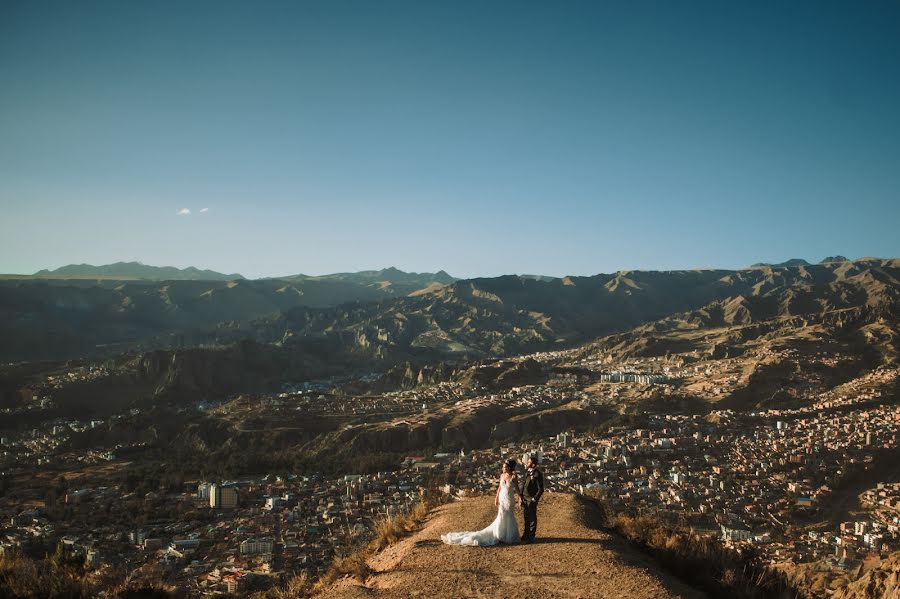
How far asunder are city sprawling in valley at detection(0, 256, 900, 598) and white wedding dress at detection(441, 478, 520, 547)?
1.67 meters

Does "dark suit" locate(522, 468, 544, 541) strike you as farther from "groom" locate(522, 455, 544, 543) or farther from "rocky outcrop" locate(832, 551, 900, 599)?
"rocky outcrop" locate(832, 551, 900, 599)

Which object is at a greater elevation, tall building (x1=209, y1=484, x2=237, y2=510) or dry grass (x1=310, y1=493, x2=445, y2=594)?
dry grass (x1=310, y1=493, x2=445, y2=594)

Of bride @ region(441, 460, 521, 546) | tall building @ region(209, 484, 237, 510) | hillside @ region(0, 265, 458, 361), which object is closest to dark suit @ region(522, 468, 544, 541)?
bride @ region(441, 460, 521, 546)

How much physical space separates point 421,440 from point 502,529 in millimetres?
29874

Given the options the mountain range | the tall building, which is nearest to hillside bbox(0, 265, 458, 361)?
the mountain range

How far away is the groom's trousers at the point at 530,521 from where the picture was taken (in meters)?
10.4

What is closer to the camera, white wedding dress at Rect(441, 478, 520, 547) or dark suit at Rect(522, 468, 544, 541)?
white wedding dress at Rect(441, 478, 520, 547)

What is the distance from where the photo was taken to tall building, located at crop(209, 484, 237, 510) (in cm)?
2358

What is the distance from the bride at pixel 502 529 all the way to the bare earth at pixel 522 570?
0.15 m

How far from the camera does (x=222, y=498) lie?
79.4 feet

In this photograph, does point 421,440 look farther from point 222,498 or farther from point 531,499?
point 531,499

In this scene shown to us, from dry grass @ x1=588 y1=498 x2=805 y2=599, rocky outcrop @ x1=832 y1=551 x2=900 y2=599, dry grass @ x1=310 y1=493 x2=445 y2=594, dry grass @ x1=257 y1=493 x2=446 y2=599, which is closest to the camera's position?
rocky outcrop @ x1=832 y1=551 x2=900 y2=599

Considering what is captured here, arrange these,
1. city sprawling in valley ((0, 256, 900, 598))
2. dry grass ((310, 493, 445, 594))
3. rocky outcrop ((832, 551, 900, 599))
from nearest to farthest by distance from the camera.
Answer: rocky outcrop ((832, 551, 900, 599)) < dry grass ((310, 493, 445, 594)) < city sprawling in valley ((0, 256, 900, 598))

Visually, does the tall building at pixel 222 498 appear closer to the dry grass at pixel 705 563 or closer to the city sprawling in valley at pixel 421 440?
the city sprawling in valley at pixel 421 440
